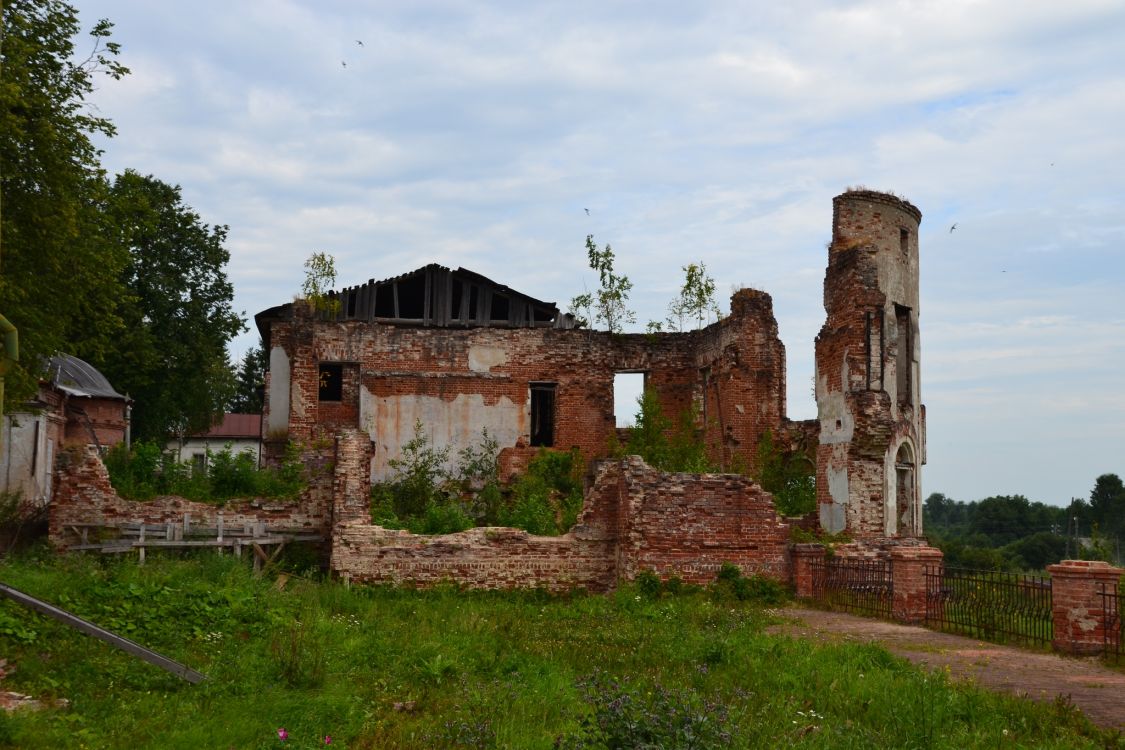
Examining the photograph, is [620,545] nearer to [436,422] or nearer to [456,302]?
[436,422]

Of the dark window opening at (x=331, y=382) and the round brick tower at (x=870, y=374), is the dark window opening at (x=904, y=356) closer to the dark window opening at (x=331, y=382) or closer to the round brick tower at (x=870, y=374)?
the round brick tower at (x=870, y=374)

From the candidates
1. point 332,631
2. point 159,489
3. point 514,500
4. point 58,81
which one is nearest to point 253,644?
point 332,631

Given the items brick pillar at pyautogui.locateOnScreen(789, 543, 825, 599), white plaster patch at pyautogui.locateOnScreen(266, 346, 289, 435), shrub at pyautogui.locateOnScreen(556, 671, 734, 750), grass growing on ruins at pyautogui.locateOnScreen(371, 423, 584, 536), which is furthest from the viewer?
white plaster patch at pyautogui.locateOnScreen(266, 346, 289, 435)

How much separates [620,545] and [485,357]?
9174 millimetres

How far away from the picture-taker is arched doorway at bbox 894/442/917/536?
21.3 m

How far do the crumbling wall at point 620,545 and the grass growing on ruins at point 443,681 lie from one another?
2246 millimetres

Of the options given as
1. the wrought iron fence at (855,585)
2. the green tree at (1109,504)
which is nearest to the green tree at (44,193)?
the wrought iron fence at (855,585)

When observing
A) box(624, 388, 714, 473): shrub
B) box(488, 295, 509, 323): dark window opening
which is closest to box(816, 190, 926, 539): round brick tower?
box(624, 388, 714, 473): shrub

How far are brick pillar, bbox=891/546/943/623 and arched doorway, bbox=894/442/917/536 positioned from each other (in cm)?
755

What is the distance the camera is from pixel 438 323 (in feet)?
83.5

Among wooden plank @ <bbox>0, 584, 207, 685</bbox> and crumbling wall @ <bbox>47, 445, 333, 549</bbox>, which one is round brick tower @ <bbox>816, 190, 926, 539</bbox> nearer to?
crumbling wall @ <bbox>47, 445, 333, 549</bbox>

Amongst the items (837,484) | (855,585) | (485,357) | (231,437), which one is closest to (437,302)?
(485,357)

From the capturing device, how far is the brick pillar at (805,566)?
16.2 m

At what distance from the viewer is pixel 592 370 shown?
25312 millimetres
